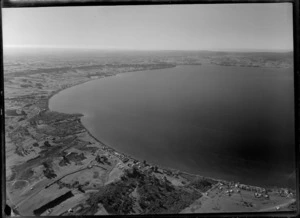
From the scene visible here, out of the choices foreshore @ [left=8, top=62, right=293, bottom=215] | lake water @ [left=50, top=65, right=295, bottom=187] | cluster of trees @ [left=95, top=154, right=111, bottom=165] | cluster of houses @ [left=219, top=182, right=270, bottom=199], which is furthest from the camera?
lake water @ [left=50, top=65, right=295, bottom=187]

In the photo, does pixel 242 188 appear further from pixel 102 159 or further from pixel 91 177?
pixel 102 159

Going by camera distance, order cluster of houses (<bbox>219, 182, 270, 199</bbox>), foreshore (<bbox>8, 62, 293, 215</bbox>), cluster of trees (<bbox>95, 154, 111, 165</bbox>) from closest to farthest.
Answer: foreshore (<bbox>8, 62, 293, 215</bbox>) → cluster of houses (<bbox>219, 182, 270, 199</bbox>) → cluster of trees (<bbox>95, 154, 111, 165</bbox>)

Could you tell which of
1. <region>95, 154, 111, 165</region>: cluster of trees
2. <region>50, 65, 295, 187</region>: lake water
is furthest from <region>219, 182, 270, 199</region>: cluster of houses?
<region>95, 154, 111, 165</region>: cluster of trees

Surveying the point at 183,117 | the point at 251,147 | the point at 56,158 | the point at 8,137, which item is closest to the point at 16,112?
the point at 8,137

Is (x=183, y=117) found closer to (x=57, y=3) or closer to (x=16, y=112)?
(x=16, y=112)

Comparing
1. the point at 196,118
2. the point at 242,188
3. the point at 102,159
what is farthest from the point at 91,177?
the point at 196,118

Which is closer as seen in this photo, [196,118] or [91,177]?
[91,177]

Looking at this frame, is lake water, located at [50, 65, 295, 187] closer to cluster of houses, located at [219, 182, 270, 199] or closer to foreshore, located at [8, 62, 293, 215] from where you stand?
cluster of houses, located at [219, 182, 270, 199]

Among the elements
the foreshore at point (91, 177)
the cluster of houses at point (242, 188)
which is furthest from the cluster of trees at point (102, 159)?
the cluster of houses at point (242, 188)

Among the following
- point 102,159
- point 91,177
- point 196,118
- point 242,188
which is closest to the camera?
point 242,188
